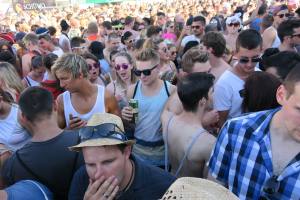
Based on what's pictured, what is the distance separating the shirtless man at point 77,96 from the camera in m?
3.43

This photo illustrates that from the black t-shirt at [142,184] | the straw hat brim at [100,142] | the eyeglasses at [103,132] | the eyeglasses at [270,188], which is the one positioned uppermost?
the eyeglasses at [103,132]

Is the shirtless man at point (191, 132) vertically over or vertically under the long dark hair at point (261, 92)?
Result: under

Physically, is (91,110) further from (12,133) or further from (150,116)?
(12,133)

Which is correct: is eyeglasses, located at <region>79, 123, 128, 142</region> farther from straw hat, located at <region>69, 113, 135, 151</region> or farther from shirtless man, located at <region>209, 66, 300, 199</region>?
shirtless man, located at <region>209, 66, 300, 199</region>

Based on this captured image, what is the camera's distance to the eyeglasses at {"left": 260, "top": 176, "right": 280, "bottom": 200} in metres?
2.00

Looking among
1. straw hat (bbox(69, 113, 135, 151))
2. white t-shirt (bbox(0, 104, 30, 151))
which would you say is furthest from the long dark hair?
white t-shirt (bbox(0, 104, 30, 151))

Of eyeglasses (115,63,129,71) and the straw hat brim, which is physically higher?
the straw hat brim

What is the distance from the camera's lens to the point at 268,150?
6.79 ft

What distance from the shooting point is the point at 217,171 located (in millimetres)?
2402

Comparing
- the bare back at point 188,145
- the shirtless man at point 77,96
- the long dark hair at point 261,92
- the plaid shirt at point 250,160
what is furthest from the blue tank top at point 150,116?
the plaid shirt at point 250,160

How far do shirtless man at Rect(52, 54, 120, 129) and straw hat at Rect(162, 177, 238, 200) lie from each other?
2336mm

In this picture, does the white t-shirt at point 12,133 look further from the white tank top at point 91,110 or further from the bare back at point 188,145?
the bare back at point 188,145

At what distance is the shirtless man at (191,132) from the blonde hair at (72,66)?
108cm

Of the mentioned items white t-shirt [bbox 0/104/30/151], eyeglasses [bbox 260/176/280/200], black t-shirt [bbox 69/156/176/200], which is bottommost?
white t-shirt [bbox 0/104/30/151]
